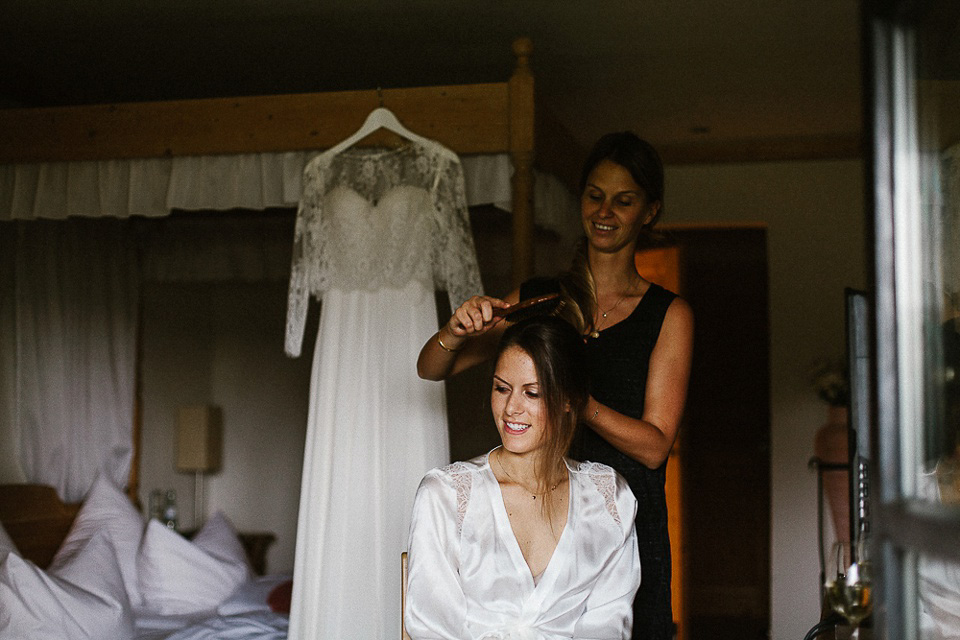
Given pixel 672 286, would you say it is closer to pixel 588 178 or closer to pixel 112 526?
pixel 112 526

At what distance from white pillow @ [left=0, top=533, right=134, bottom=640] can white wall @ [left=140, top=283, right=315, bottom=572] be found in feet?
6.96

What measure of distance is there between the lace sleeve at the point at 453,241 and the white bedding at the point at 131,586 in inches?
56.4

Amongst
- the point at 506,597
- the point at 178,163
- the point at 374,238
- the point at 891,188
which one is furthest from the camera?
the point at 178,163

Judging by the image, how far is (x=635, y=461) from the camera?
7.88ft

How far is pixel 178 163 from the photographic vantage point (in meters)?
3.50

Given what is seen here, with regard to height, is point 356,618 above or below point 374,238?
below

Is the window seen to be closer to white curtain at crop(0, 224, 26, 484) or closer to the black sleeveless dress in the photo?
the black sleeveless dress

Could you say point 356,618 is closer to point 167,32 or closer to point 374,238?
point 374,238

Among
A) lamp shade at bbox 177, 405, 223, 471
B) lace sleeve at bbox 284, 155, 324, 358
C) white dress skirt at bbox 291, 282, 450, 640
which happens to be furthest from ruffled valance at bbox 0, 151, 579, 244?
lamp shade at bbox 177, 405, 223, 471

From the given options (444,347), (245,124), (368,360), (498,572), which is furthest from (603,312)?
(245,124)

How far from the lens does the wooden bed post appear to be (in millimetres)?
3162

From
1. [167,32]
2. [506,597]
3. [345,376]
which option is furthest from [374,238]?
[167,32]

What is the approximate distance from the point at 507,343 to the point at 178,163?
1.78m

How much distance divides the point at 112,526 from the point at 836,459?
132 inches
